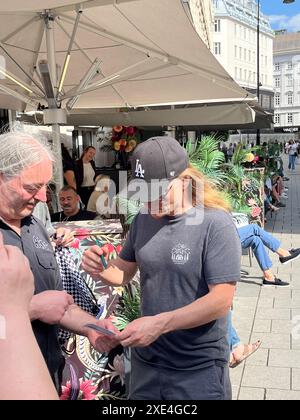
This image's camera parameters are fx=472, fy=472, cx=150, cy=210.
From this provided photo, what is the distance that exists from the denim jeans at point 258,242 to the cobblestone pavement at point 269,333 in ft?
1.15

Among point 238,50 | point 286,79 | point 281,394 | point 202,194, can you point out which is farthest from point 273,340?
point 286,79

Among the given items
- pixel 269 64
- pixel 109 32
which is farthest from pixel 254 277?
pixel 269 64

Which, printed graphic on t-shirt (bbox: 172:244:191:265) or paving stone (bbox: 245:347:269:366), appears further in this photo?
paving stone (bbox: 245:347:269:366)

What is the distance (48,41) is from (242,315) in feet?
11.4

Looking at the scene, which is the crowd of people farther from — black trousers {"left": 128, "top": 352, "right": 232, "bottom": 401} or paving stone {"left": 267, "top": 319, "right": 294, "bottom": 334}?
paving stone {"left": 267, "top": 319, "right": 294, "bottom": 334}

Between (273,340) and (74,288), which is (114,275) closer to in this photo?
(74,288)

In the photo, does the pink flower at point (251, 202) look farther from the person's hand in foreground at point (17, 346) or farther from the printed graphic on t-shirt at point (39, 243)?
the person's hand in foreground at point (17, 346)

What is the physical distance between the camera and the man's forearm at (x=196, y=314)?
1616mm

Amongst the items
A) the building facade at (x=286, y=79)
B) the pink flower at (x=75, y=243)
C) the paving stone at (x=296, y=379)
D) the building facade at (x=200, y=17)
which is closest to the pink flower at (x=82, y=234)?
the pink flower at (x=75, y=243)

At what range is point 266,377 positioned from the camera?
3.55 meters

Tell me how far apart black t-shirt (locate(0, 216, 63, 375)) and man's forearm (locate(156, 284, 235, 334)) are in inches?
15.5

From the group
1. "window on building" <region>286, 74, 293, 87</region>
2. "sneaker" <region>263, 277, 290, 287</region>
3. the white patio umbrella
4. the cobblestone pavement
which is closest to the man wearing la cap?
the cobblestone pavement

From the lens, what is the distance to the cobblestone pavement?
133 inches
